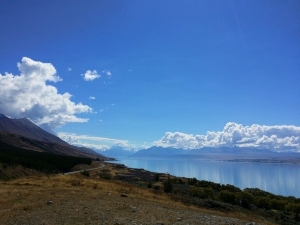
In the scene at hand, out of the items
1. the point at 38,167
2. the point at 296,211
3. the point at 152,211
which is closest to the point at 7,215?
the point at 152,211

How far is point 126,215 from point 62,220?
12.5 feet

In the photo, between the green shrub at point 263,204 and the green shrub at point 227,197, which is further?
the green shrub at point 263,204

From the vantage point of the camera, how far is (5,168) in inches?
2352

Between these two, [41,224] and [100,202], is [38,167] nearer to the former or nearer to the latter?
[100,202]

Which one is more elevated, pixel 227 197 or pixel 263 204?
pixel 227 197

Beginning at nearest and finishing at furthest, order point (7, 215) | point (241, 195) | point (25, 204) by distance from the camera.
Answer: point (7, 215), point (25, 204), point (241, 195)

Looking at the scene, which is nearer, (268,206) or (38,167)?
(268,206)

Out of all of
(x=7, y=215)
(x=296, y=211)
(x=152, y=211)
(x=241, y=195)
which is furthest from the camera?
(x=241, y=195)

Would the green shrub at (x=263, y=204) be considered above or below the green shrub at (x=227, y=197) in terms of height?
below

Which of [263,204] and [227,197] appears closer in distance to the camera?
[227,197]

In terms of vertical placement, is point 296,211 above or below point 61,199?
below

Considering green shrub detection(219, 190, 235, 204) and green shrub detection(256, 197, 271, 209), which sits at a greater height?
green shrub detection(219, 190, 235, 204)

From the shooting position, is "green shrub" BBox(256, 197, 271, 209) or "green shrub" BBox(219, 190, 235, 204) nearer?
"green shrub" BBox(219, 190, 235, 204)

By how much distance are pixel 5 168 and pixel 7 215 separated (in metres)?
47.7
